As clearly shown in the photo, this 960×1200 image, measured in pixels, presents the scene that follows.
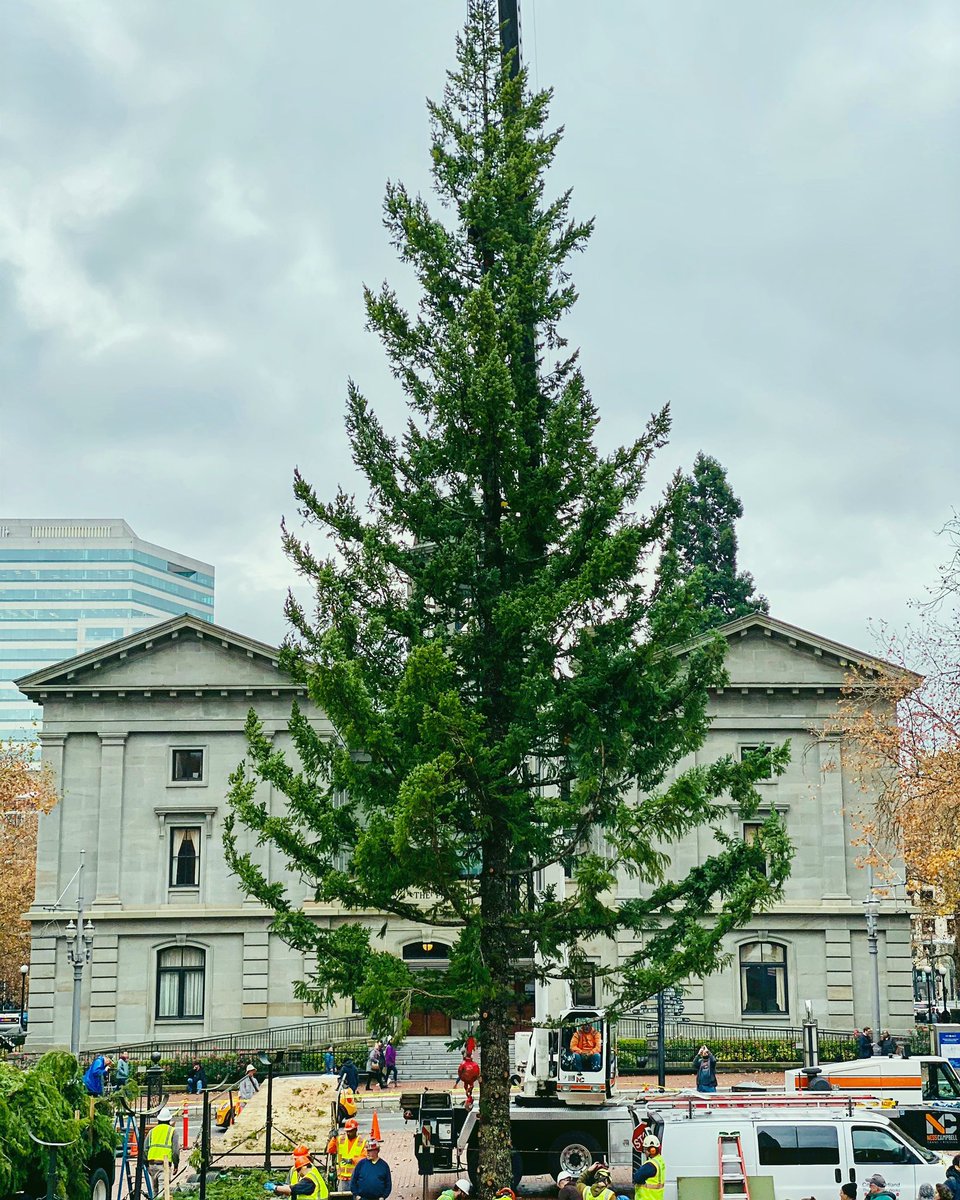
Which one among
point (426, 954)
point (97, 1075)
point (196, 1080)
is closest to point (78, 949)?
point (196, 1080)

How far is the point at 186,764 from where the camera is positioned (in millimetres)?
48562

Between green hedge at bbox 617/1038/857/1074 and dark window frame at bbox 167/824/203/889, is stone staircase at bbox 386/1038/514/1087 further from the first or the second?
dark window frame at bbox 167/824/203/889

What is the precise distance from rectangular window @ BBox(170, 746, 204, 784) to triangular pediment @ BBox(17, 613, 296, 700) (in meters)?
2.18

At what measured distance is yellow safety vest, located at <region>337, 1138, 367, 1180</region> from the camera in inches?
821

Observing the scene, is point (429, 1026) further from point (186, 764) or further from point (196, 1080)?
point (186, 764)

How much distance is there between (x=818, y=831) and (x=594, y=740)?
96.3 feet

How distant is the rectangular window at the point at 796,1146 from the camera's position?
2111 cm

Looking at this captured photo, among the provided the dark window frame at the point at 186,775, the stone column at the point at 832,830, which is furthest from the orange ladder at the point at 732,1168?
the dark window frame at the point at 186,775

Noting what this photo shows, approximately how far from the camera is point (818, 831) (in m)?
47.4

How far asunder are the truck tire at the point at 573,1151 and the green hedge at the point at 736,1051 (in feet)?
63.7

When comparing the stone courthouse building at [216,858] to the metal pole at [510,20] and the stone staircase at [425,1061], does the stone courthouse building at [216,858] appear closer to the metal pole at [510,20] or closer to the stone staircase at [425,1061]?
the stone staircase at [425,1061]

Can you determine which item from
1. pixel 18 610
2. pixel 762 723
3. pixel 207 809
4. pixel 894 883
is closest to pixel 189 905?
pixel 207 809

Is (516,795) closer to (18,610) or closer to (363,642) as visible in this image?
(363,642)

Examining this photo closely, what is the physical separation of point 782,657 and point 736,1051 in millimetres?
12841
